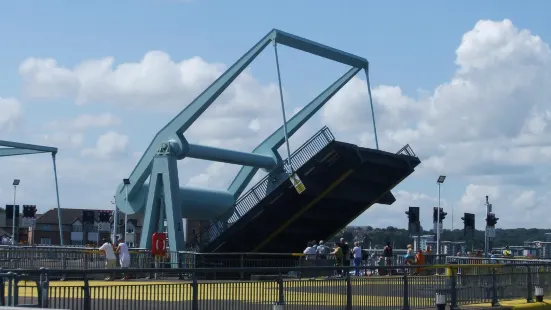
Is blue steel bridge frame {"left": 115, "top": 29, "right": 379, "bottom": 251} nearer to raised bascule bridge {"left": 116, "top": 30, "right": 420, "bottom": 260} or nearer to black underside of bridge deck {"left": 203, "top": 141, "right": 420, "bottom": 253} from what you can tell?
raised bascule bridge {"left": 116, "top": 30, "right": 420, "bottom": 260}

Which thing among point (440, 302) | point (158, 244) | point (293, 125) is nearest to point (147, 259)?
point (158, 244)

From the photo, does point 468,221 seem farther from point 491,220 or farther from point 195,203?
point 195,203

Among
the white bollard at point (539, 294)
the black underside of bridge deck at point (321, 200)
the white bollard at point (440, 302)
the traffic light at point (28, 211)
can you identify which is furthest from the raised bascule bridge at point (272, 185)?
the white bollard at point (440, 302)

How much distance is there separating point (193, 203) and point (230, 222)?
A: 409cm

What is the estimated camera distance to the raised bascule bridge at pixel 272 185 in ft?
100

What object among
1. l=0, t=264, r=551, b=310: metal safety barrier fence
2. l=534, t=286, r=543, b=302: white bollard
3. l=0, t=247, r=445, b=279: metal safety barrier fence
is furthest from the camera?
l=0, t=247, r=445, b=279: metal safety barrier fence

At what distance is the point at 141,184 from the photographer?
119ft

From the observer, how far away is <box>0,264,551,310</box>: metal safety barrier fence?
40.3 feet

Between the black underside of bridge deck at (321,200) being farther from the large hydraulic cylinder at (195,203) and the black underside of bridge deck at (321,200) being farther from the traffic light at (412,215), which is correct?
the traffic light at (412,215)

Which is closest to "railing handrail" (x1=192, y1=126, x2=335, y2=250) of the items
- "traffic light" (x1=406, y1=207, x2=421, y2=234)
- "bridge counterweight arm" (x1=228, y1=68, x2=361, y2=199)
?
"bridge counterweight arm" (x1=228, y1=68, x2=361, y2=199)

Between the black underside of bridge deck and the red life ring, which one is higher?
the black underside of bridge deck

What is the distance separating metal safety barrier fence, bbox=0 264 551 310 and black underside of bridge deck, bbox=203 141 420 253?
1062cm

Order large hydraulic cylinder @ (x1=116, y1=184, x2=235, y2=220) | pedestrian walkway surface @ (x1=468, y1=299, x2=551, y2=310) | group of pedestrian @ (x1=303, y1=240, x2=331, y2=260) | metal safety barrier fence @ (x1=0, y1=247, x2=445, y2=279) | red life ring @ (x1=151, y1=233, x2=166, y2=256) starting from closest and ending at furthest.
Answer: pedestrian walkway surface @ (x1=468, y1=299, x2=551, y2=310)
metal safety barrier fence @ (x1=0, y1=247, x2=445, y2=279)
group of pedestrian @ (x1=303, y1=240, x2=331, y2=260)
red life ring @ (x1=151, y1=233, x2=166, y2=256)
large hydraulic cylinder @ (x1=116, y1=184, x2=235, y2=220)

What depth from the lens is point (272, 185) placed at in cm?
3172
